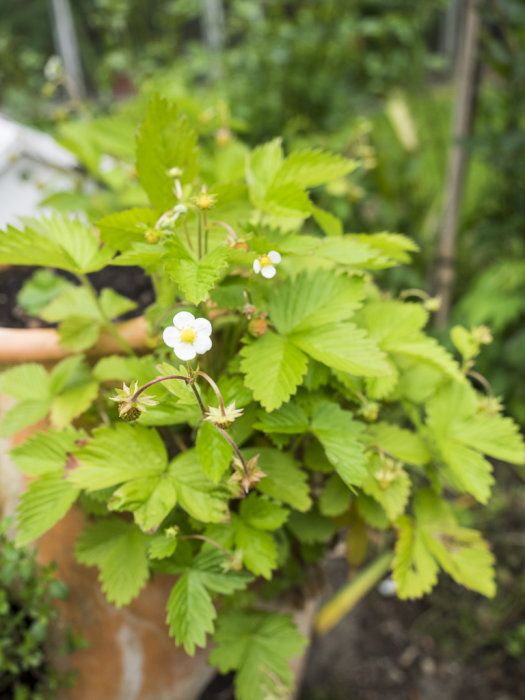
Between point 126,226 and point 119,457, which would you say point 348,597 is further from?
point 126,226

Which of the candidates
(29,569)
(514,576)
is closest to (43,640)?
(29,569)

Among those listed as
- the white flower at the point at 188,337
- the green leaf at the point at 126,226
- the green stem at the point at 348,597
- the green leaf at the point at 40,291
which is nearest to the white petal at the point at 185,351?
the white flower at the point at 188,337

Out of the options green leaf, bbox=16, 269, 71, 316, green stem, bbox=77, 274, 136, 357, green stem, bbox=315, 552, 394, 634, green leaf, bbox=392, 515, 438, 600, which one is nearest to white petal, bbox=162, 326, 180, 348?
green stem, bbox=77, 274, 136, 357

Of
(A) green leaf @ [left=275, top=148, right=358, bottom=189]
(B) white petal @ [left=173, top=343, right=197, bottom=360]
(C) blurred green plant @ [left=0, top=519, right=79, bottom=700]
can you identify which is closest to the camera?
(B) white petal @ [left=173, top=343, right=197, bottom=360]

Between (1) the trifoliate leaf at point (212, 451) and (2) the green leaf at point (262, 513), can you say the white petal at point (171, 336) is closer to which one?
(1) the trifoliate leaf at point (212, 451)

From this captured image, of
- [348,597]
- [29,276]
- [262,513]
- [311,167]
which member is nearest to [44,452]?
[262,513]

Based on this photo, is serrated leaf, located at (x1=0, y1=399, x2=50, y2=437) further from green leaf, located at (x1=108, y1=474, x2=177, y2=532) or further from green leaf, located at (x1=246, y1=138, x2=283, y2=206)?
green leaf, located at (x1=246, y1=138, x2=283, y2=206)
